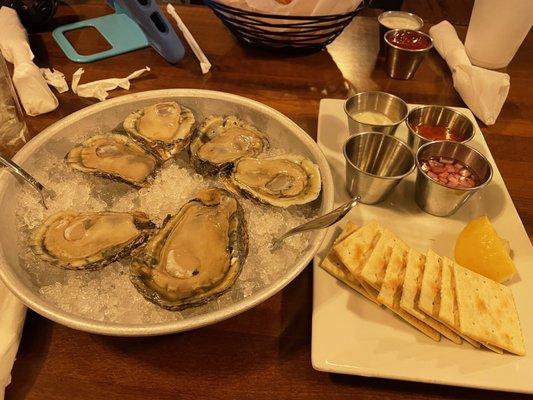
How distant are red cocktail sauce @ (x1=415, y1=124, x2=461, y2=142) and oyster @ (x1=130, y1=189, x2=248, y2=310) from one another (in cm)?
70

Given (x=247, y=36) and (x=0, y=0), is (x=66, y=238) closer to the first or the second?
(x=247, y=36)

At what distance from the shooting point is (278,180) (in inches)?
42.1

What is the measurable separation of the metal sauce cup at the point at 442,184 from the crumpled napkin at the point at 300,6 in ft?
2.17

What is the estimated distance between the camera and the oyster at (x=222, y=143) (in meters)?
1.09

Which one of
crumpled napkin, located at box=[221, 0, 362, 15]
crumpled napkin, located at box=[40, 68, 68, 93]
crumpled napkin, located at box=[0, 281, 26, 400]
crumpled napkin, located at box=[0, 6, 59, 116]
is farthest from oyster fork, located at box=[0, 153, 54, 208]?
crumpled napkin, located at box=[221, 0, 362, 15]

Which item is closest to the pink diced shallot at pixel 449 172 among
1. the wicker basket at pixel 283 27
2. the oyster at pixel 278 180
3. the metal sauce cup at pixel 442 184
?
the metal sauce cup at pixel 442 184

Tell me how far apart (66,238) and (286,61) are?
116 cm

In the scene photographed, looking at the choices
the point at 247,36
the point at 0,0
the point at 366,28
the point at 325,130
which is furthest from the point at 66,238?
the point at 366,28

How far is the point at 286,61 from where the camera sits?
175cm

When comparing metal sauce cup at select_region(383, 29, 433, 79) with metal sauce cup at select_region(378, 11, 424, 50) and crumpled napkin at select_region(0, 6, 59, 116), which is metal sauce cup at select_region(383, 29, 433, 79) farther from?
crumpled napkin at select_region(0, 6, 59, 116)

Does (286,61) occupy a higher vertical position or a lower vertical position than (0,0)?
lower

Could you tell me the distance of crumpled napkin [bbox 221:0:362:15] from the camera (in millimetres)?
1527

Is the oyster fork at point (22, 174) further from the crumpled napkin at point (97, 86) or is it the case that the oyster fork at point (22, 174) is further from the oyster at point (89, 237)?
the crumpled napkin at point (97, 86)

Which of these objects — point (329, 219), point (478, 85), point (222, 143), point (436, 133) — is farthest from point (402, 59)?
point (329, 219)
